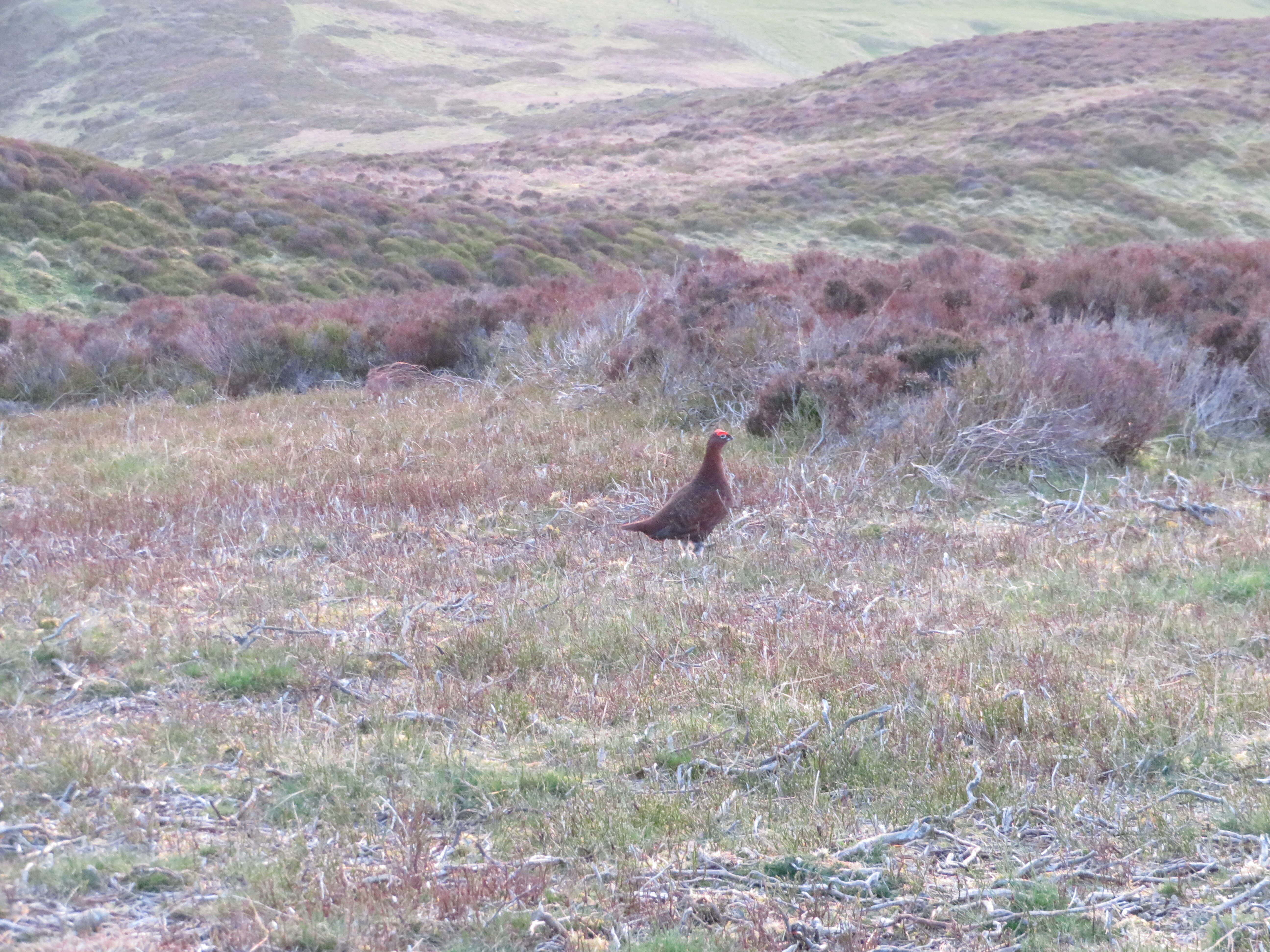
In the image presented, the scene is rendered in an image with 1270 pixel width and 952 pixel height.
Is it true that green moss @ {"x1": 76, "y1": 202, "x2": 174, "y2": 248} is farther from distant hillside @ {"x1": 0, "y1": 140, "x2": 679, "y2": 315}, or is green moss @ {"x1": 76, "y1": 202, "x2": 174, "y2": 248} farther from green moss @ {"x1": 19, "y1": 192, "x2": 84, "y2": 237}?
green moss @ {"x1": 19, "y1": 192, "x2": 84, "y2": 237}

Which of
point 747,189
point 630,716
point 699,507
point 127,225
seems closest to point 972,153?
point 747,189

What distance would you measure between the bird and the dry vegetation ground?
137 mm

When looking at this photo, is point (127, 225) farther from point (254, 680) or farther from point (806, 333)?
point (254, 680)

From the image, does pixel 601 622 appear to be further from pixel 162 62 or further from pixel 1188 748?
pixel 162 62

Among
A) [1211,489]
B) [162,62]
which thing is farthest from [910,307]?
[162,62]

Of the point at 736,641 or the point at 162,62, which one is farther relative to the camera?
the point at 162,62

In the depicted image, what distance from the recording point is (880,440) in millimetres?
8336

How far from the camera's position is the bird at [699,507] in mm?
6109

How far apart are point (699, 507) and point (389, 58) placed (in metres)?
Answer: 88.4

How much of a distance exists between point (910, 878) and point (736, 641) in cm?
184

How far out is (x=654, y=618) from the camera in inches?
200

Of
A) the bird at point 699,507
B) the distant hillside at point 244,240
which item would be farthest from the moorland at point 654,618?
the distant hillside at point 244,240

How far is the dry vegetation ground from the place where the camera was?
2842 millimetres

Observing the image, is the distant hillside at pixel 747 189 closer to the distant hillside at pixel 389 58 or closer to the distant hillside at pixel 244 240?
the distant hillside at pixel 244 240
